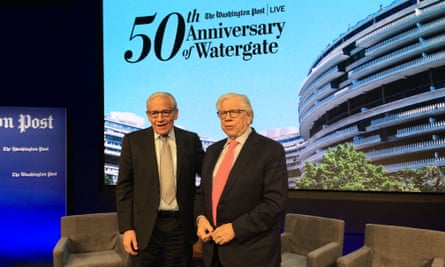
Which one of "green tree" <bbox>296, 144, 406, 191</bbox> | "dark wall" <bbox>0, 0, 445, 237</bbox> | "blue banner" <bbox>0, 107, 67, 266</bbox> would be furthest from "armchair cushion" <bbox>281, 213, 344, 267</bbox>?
"blue banner" <bbox>0, 107, 67, 266</bbox>

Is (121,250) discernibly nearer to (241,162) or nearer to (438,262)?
(241,162)

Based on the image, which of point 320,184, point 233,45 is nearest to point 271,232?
point 320,184

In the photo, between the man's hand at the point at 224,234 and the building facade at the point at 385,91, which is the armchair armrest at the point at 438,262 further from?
the man's hand at the point at 224,234

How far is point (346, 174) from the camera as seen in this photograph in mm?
3736

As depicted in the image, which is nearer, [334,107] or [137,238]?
[137,238]

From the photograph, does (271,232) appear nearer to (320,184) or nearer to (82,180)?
(320,184)

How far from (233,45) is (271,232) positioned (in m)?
2.60

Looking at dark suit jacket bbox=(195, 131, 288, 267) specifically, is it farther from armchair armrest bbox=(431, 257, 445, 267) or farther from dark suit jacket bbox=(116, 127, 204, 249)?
armchair armrest bbox=(431, 257, 445, 267)

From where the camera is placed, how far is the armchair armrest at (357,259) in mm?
2697

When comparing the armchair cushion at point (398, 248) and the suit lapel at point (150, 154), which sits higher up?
the suit lapel at point (150, 154)

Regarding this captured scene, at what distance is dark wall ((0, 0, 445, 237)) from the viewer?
15.2 ft

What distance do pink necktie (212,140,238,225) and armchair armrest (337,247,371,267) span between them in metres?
1.22

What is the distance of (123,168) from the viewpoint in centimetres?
225

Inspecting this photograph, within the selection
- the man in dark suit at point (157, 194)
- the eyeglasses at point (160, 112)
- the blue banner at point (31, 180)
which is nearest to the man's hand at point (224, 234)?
the man in dark suit at point (157, 194)
